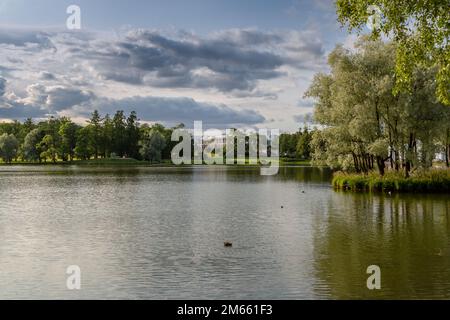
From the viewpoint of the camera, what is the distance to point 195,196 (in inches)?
2110

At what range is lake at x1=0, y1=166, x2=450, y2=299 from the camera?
1788 centimetres

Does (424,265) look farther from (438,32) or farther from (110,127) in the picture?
(110,127)

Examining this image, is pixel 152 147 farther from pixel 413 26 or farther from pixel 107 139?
pixel 413 26

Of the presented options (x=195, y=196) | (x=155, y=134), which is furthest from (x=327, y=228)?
(x=155, y=134)

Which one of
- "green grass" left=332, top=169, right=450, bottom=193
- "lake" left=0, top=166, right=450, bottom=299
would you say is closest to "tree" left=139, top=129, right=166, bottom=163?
"green grass" left=332, top=169, right=450, bottom=193

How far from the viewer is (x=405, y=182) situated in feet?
175

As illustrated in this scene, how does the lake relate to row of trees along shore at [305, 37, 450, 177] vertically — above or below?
below

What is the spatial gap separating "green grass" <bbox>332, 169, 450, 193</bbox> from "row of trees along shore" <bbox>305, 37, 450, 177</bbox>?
1147 millimetres

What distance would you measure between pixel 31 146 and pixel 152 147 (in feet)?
131

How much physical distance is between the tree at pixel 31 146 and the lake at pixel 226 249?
13420 centimetres

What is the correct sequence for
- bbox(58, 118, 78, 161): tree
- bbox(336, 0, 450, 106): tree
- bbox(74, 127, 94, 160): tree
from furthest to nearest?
bbox(58, 118, 78, 161): tree, bbox(74, 127, 94, 160): tree, bbox(336, 0, 450, 106): tree

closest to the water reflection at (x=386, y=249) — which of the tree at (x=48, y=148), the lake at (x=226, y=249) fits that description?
the lake at (x=226, y=249)

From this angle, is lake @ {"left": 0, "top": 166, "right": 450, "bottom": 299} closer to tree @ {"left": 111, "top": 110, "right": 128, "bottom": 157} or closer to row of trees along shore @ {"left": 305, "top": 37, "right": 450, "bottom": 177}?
row of trees along shore @ {"left": 305, "top": 37, "right": 450, "bottom": 177}
